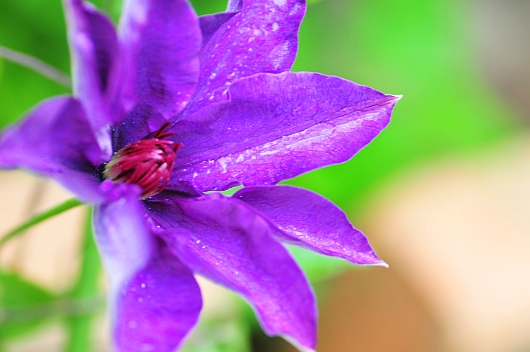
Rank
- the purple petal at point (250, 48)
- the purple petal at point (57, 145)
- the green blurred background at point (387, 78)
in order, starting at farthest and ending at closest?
the green blurred background at point (387, 78), the purple petal at point (250, 48), the purple petal at point (57, 145)

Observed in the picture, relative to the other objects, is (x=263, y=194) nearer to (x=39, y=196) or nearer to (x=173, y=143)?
(x=173, y=143)

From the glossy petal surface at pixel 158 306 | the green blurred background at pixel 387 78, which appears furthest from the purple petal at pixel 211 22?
the green blurred background at pixel 387 78

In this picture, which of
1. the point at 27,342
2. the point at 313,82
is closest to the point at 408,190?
the point at 27,342

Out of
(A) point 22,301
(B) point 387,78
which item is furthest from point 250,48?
(B) point 387,78

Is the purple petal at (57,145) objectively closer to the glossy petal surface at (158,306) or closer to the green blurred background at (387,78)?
the glossy petal surface at (158,306)

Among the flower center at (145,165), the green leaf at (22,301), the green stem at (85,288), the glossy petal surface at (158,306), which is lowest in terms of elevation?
the green leaf at (22,301)

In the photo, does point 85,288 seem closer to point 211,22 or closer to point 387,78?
point 211,22

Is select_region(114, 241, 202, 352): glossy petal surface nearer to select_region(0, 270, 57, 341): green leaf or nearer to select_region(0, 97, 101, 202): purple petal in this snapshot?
select_region(0, 97, 101, 202): purple petal
